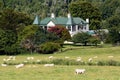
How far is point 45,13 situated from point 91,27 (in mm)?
35989

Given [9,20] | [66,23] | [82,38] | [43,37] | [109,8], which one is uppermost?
[109,8]

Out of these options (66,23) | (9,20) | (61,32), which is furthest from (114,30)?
(9,20)

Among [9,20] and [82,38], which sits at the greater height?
[9,20]

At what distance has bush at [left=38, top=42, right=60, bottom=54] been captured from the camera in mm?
62812

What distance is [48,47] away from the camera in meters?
62.7

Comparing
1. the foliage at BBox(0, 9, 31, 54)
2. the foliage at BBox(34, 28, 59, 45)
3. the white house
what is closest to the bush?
the foliage at BBox(34, 28, 59, 45)

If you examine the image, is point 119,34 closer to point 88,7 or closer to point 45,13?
point 88,7

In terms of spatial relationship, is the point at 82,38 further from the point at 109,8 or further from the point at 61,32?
the point at 109,8

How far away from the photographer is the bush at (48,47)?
206 ft

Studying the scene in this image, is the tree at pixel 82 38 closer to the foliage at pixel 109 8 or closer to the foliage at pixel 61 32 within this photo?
the foliage at pixel 61 32

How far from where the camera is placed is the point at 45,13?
143000mm

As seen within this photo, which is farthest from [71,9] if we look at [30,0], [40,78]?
[40,78]

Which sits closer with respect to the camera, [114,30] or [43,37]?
[43,37]

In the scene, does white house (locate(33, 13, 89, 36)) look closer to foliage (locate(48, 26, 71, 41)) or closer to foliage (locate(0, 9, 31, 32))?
foliage (locate(48, 26, 71, 41))
